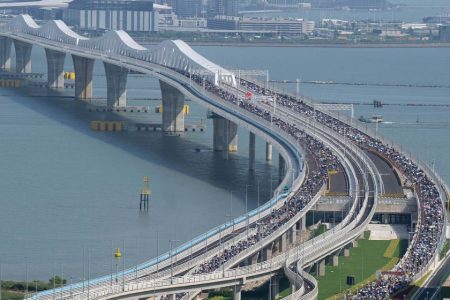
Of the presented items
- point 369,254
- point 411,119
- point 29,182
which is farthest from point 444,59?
point 369,254

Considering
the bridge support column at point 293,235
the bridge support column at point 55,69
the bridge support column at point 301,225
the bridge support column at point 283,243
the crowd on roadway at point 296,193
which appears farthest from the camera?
the bridge support column at point 55,69

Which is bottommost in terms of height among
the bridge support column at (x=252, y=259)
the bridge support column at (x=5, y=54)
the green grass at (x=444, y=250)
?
the bridge support column at (x=5, y=54)

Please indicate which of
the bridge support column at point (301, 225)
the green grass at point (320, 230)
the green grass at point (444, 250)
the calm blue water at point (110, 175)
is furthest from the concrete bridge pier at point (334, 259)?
the calm blue water at point (110, 175)

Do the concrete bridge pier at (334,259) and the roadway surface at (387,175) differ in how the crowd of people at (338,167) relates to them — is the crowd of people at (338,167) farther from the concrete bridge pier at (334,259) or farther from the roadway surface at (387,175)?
the concrete bridge pier at (334,259)

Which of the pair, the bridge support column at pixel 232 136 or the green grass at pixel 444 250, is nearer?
the green grass at pixel 444 250

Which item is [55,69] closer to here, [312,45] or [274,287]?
[274,287]

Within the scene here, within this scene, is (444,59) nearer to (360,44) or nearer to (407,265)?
(360,44)

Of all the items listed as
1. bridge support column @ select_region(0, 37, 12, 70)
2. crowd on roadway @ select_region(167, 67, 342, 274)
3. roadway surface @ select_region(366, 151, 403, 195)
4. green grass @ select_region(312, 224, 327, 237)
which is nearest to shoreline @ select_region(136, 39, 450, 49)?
bridge support column @ select_region(0, 37, 12, 70)
